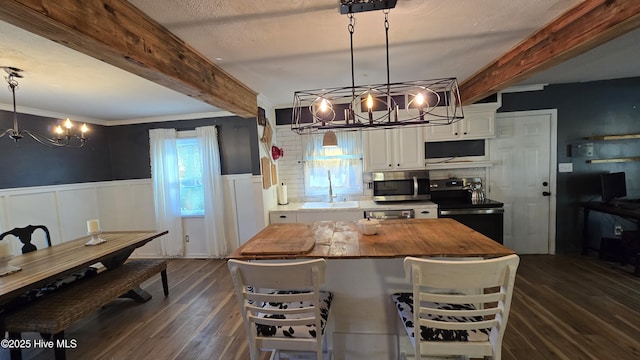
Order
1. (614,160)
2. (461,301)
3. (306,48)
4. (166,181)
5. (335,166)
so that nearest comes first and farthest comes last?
(461,301) → (306,48) → (614,160) → (335,166) → (166,181)

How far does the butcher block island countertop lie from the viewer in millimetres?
1646

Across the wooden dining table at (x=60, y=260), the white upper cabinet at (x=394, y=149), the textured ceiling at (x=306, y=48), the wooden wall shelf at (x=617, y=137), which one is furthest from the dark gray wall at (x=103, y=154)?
the wooden wall shelf at (x=617, y=137)

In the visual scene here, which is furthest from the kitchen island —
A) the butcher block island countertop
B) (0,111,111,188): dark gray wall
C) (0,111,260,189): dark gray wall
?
(0,111,111,188): dark gray wall

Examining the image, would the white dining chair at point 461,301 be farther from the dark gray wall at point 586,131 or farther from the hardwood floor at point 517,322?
the dark gray wall at point 586,131

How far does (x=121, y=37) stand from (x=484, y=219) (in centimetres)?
406

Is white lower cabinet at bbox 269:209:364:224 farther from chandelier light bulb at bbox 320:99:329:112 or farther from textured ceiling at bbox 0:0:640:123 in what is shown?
chandelier light bulb at bbox 320:99:329:112

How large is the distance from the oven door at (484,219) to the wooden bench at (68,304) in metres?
3.69

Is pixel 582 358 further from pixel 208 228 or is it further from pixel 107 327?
pixel 208 228

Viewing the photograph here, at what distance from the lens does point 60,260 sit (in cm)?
238

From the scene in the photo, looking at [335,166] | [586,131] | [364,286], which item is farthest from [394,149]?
[586,131]

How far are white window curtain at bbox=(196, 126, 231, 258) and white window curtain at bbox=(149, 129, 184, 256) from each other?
49cm

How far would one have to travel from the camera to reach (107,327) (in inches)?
103

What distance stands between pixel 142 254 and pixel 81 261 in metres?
2.62

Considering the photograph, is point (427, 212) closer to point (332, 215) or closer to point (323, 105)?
point (332, 215)
